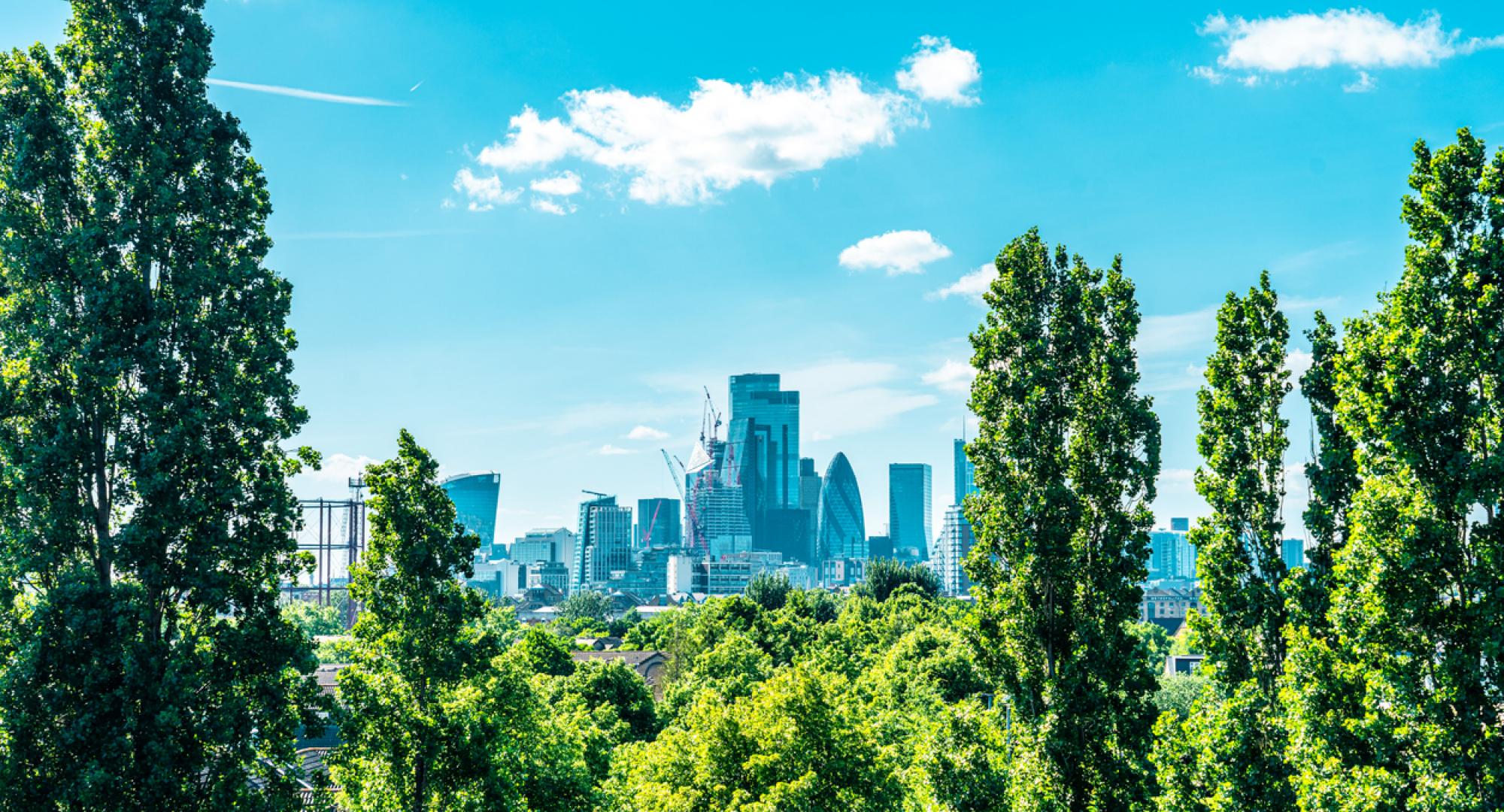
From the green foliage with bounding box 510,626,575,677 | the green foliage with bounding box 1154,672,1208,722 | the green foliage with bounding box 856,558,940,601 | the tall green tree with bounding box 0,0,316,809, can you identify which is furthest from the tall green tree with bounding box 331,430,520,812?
the green foliage with bounding box 856,558,940,601

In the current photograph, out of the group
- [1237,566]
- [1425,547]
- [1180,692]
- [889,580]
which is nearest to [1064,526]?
[1237,566]

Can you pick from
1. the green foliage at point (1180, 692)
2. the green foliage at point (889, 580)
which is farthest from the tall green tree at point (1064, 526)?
the green foliage at point (889, 580)

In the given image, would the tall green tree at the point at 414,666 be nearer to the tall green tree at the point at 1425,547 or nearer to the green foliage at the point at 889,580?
the tall green tree at the point at 1425,547

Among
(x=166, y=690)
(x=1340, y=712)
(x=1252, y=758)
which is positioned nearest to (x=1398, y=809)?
(x=1340, y=712)

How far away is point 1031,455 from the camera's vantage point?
23.0 meters

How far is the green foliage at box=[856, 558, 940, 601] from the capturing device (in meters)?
113

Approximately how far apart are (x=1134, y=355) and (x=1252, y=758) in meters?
8.99

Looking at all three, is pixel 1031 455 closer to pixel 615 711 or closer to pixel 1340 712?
pixel 1340 712

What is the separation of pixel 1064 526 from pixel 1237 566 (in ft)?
13.0

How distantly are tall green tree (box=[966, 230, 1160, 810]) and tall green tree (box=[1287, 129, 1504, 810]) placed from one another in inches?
222

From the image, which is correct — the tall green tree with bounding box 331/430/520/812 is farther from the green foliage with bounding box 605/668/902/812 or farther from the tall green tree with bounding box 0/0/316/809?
the green foliage with bounding box 605/668/902/812

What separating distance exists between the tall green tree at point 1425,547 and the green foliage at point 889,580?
3670 inches

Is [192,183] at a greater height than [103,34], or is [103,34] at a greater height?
[103,34]

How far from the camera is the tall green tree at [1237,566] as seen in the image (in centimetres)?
1819
